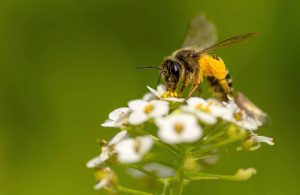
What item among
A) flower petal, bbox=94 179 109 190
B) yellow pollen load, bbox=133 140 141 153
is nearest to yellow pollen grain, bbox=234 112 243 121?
yellow pollen load, bbox=133 140 141 153

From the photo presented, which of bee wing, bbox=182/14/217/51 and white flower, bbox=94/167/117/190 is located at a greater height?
bee wing, bbox=182/14/217/51

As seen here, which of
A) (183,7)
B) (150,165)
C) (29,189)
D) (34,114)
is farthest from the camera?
(183,7)

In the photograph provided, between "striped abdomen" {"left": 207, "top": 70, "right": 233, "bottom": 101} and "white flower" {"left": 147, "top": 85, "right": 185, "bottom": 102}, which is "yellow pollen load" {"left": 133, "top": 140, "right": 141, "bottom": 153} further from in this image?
"striped abdomen" {"left": 207, "top": 70, "right": 233, "bottom": 101}

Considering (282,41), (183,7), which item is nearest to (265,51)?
(282,41)

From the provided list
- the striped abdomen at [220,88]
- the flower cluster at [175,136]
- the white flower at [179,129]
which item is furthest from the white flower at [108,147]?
the striped abdomen at [220,88]

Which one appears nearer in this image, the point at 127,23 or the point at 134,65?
the point at 134,65

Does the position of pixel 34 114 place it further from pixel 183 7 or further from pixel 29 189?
pixel 183 7
